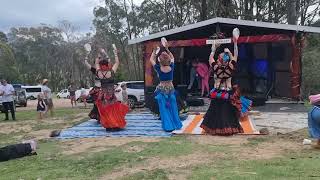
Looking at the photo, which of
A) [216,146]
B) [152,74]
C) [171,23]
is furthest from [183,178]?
[171,23]

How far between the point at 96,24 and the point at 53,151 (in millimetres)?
42427

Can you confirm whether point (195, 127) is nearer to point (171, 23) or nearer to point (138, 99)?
point (138, 99)

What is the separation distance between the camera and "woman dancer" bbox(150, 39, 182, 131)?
461 inches

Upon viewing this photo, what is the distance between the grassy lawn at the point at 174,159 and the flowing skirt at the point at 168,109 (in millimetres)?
1116

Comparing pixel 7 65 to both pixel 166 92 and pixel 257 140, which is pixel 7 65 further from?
pixel 257 140

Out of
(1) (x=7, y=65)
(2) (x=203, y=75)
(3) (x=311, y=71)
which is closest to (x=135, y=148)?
(2) (x=203, y=75)

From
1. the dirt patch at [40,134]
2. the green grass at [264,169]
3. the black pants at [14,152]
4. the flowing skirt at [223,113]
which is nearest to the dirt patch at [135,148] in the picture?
the black pants at [14,152]

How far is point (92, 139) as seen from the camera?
35.8ft

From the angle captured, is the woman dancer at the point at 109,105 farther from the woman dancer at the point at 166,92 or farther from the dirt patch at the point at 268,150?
the dirt patch at the point at 268,150

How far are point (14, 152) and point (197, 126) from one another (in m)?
4.98

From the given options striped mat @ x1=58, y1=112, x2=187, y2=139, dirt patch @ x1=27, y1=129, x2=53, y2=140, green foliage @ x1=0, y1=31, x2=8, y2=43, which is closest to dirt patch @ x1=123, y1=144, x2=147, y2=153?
striped mat @ x1=58, y1=112, x2=187, y2=139

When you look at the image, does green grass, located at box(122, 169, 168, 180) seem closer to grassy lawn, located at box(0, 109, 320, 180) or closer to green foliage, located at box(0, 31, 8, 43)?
grassy lawn, located at box(0, 109, 320, 180)

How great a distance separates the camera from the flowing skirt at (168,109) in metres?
11.8

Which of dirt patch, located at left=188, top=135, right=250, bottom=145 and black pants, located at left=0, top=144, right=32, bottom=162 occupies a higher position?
black pants, located at left=0, top=144, right=32, bottom=162
